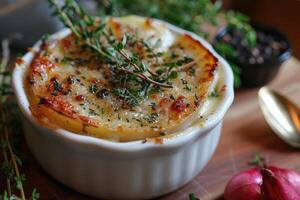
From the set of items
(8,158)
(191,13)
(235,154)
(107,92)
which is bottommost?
(235,154)

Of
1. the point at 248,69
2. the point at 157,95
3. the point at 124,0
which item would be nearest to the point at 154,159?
the point at 157,95

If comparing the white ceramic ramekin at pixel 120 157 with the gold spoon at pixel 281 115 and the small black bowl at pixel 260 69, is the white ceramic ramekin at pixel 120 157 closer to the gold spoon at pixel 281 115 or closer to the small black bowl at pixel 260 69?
the gold spoon at pixel 281 115

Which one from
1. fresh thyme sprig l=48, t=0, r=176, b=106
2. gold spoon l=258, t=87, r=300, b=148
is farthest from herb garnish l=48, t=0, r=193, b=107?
gold spoon l=258, t=87, r=300, b=148

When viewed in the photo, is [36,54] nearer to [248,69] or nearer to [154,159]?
[154,159]

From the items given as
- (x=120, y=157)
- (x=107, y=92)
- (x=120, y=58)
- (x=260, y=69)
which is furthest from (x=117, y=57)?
(x=260, y=69)

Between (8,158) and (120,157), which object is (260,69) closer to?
(120,157)

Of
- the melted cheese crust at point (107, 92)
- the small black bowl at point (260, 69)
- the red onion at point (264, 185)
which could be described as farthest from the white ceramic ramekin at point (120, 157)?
the small black bowl at point (260, 69)

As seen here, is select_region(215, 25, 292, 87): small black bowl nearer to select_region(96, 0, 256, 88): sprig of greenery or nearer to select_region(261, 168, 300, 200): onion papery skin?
select_region(96, 0, 256, 88): sprig of greenery
